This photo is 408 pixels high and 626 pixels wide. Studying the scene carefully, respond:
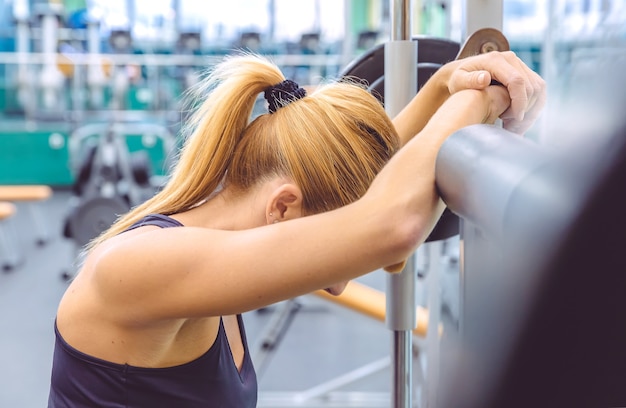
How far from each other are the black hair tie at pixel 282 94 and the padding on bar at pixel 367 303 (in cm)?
111

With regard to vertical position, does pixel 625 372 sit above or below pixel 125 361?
above

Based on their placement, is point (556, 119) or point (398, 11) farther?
point (398, 11)

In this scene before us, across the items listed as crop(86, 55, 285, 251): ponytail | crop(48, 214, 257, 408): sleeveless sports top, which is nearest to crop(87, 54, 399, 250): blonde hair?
crop(86, 55, 285, 251): ponytail

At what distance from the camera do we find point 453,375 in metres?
0.34

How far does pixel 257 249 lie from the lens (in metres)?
0.69

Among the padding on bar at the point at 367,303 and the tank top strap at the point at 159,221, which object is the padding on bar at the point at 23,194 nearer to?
the padding on bar at the point at 367,303

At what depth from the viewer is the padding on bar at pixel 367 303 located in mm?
1989

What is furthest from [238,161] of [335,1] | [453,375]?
[335,1]

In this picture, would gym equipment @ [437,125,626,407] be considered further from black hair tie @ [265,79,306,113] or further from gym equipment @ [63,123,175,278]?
gym equipment @ [63,123,175,278]

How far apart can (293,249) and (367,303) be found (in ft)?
4.57

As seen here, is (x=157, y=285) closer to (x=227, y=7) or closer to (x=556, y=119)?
(x=556, y=119)

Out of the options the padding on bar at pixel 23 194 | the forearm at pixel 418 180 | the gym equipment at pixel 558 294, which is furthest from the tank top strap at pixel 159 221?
the padding on bar at pixel 23 194

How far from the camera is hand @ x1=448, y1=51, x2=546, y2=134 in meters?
0.78

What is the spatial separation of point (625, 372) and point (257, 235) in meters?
0.48
